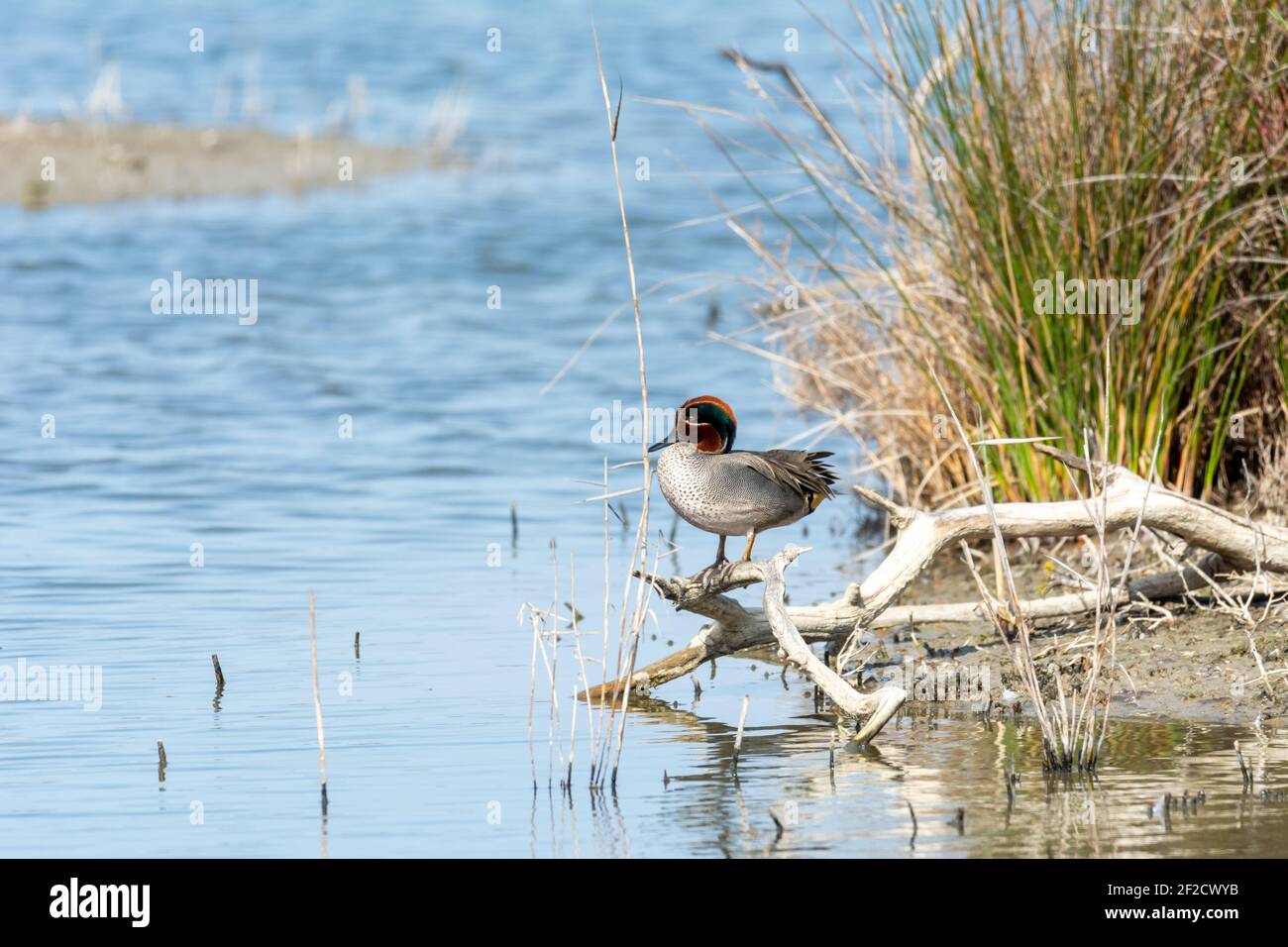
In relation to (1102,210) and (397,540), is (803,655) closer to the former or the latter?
(1102,210)

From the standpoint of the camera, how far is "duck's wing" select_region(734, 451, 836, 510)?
6340 millimetres

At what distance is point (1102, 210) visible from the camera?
25.3 feet

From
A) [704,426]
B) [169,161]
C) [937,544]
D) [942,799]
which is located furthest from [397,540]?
[169,161]

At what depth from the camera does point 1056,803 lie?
5562mm

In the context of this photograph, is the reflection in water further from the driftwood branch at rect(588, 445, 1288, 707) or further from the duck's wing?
the duck's wing

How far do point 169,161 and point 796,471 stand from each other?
57.0 ft

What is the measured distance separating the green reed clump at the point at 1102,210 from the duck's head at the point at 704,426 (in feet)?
5.42

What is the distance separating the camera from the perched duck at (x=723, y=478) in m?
6.23

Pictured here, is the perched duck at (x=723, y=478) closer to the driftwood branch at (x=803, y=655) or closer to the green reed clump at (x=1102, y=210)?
the driftwood branch at (x=803, y=655)

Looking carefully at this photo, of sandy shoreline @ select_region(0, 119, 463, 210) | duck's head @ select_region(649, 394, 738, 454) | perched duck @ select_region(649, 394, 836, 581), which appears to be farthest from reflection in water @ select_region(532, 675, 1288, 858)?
sandy shoreline @ select_region(0, 119, 463, 210)

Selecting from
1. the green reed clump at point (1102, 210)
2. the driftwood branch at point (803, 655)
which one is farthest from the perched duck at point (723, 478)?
the green reed clump at point (1102, 210)

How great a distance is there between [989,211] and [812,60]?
21.2m
